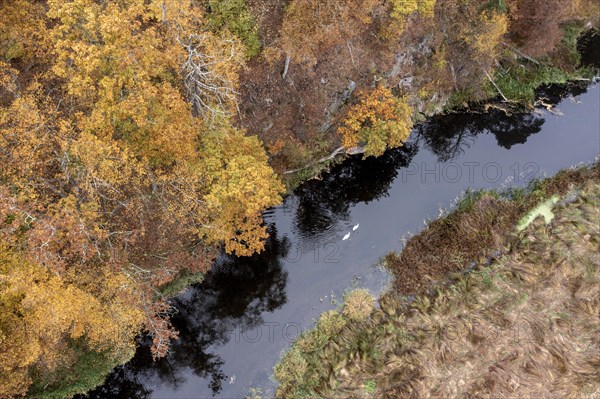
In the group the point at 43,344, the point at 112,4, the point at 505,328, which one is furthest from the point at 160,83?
the point at 505,328

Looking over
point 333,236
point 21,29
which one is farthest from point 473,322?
point 21,29

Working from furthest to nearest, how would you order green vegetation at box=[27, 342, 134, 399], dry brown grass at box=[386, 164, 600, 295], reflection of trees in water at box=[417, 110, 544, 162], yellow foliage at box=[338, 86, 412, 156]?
reflection of trees in water at box=[417, 110, 544, 162] → dry brown grass at box=[386, 164, 600, 295] → yellow foliage at box=[338, 86, 412, 156] → green vegetation at box=[27, 342, 134, 399]

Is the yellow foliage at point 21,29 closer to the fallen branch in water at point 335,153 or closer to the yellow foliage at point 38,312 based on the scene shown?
the yellow foliage at point 38,312

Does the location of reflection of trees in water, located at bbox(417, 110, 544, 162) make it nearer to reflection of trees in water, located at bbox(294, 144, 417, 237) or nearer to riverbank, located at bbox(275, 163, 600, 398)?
reflection of trees in water, located at bbox(294, 144, 417, 237)

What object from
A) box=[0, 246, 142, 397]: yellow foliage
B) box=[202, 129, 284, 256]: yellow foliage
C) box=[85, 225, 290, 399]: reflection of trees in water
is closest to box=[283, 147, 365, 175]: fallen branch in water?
box=[85, 225, 290, 399]: reflection of trees in water

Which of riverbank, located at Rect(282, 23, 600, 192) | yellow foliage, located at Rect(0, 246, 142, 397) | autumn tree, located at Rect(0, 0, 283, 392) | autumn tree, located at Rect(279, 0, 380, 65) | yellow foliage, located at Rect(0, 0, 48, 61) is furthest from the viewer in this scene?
riverbank, located at Rect(282, 23, 600, 192)

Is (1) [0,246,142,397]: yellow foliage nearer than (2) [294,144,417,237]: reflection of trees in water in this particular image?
Yes

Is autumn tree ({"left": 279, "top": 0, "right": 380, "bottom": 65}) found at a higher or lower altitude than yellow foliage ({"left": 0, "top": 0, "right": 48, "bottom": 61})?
lower
